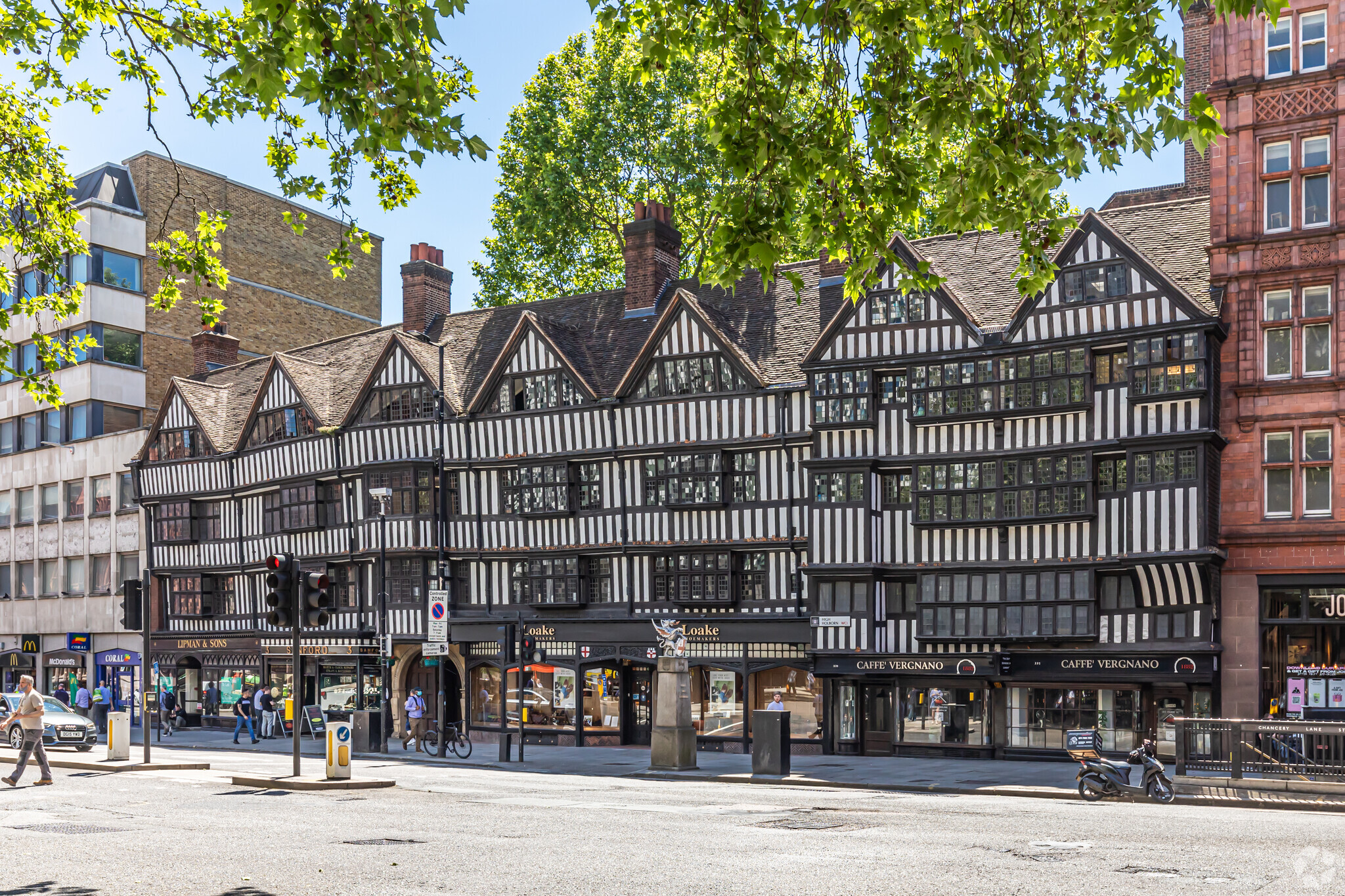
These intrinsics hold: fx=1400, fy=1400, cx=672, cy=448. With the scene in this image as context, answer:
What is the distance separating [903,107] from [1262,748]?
46.4ft

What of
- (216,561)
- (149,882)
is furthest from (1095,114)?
(216,561)

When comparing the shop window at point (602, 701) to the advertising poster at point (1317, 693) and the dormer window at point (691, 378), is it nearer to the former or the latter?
the dormer window at point (691, 378)

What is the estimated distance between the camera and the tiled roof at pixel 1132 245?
30219 mm

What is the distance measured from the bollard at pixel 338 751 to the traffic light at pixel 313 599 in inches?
67.1

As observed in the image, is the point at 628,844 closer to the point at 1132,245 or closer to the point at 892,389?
the point at 892,389

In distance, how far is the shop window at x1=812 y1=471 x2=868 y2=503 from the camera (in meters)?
32.0

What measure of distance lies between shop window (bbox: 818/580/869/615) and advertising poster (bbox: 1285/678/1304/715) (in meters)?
8.95

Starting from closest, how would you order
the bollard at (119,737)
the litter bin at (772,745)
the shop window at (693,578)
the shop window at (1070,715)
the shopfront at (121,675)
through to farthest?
the litter bin at (772,745) < the bollard at (119,737) < the shop window at (1070,715) < the shop window at (693,578) < the shopfront at (121,675)

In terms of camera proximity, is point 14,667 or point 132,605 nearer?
point 132,605

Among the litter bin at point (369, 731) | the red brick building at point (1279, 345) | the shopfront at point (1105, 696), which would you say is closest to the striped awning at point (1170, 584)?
the red brick building at point (1279, 345)

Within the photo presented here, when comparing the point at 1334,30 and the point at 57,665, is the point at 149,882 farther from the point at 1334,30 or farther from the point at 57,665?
the point at 57,665

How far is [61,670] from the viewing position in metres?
51.6

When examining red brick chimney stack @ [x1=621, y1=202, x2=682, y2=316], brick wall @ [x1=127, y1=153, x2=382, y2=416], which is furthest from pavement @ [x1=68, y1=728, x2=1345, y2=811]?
brick wall @ [x1=127, y1=153, x2=382, y2=416]

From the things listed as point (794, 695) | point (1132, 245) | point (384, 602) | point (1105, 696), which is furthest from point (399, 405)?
point (1105, 696)
